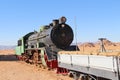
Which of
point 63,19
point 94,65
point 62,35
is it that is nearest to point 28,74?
point 62,35

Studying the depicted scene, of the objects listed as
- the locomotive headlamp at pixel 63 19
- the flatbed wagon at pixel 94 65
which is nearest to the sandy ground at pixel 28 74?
the flatbed wagon at pixel 94 65

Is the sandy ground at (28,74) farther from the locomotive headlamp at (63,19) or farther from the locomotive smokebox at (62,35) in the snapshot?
the locomotive headlamp at (63,19)

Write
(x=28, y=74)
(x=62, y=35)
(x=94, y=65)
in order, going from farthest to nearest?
1. (x=62, y=35)
2. (x=28, y=74)
3. (x=94, y=65)

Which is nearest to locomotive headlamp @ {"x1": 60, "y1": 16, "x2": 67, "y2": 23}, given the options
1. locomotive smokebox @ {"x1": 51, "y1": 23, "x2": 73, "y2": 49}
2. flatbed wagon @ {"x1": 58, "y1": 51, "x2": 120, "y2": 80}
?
locomotive smokebox @ {"x1": 51, "y1": 23, "x2": 73, "y2": 49}

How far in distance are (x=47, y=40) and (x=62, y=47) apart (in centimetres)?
140

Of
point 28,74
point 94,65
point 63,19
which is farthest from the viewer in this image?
point 63,19

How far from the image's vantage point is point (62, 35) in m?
22.9

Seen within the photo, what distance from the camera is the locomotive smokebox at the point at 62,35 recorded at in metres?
22.6

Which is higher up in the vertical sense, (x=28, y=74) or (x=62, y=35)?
(x=62, y=35)

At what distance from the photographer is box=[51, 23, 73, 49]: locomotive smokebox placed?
2258 centimetres

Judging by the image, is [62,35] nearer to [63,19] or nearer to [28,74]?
[63,19]

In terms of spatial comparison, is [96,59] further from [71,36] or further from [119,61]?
[71,36]

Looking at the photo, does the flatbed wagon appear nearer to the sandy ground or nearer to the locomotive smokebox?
the sandy ground

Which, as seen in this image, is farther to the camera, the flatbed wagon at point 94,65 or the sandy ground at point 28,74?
the sandy ground at point 28,74
